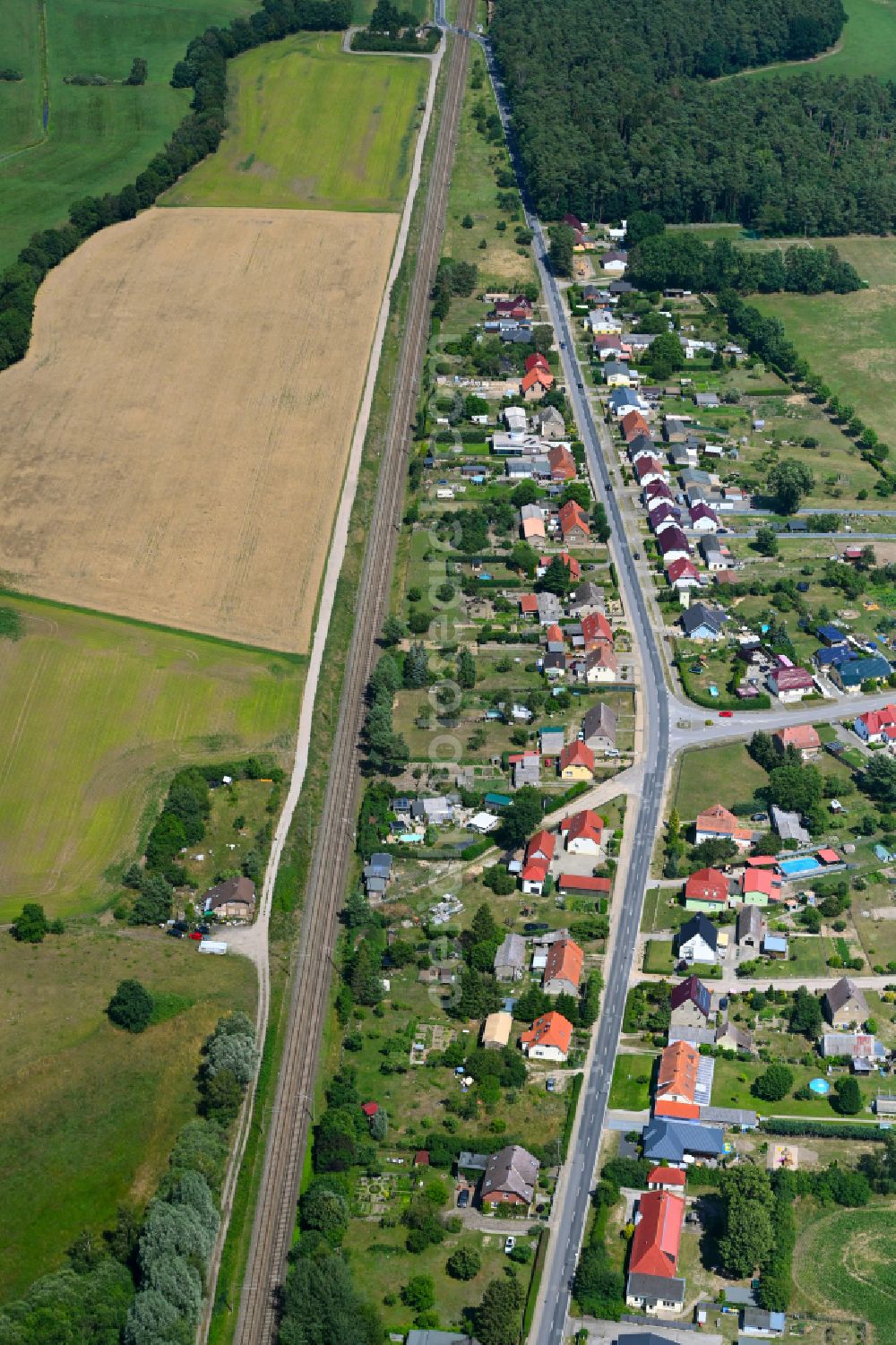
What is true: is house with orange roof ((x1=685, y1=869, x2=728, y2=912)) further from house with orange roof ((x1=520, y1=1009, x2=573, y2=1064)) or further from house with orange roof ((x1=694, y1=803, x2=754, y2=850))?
house with orange roof ((x1=520, y1=1009, x2=573, y2=1064))

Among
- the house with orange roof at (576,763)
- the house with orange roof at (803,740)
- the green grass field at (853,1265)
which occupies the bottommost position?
the green grass field at (853,1265)

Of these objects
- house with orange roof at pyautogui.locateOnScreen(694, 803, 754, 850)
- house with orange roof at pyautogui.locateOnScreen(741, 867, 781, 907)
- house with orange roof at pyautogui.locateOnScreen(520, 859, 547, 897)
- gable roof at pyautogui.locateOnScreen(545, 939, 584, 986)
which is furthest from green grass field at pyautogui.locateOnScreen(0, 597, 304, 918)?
house with orange roof at pyautogui.locateOnScreen(741, 867, 781, 907)

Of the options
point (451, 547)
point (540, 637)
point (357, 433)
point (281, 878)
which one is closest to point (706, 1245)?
point (281, 878)

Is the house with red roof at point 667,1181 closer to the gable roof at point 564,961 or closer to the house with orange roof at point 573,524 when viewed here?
the gable roof at point 564,961

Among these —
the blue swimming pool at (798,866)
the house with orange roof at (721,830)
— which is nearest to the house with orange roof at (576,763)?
the house with orange roof at (721,830)

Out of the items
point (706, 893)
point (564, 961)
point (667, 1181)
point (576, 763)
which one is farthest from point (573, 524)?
point (667, 1181)

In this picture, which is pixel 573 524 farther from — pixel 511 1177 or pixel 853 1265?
pixel 853 1265
